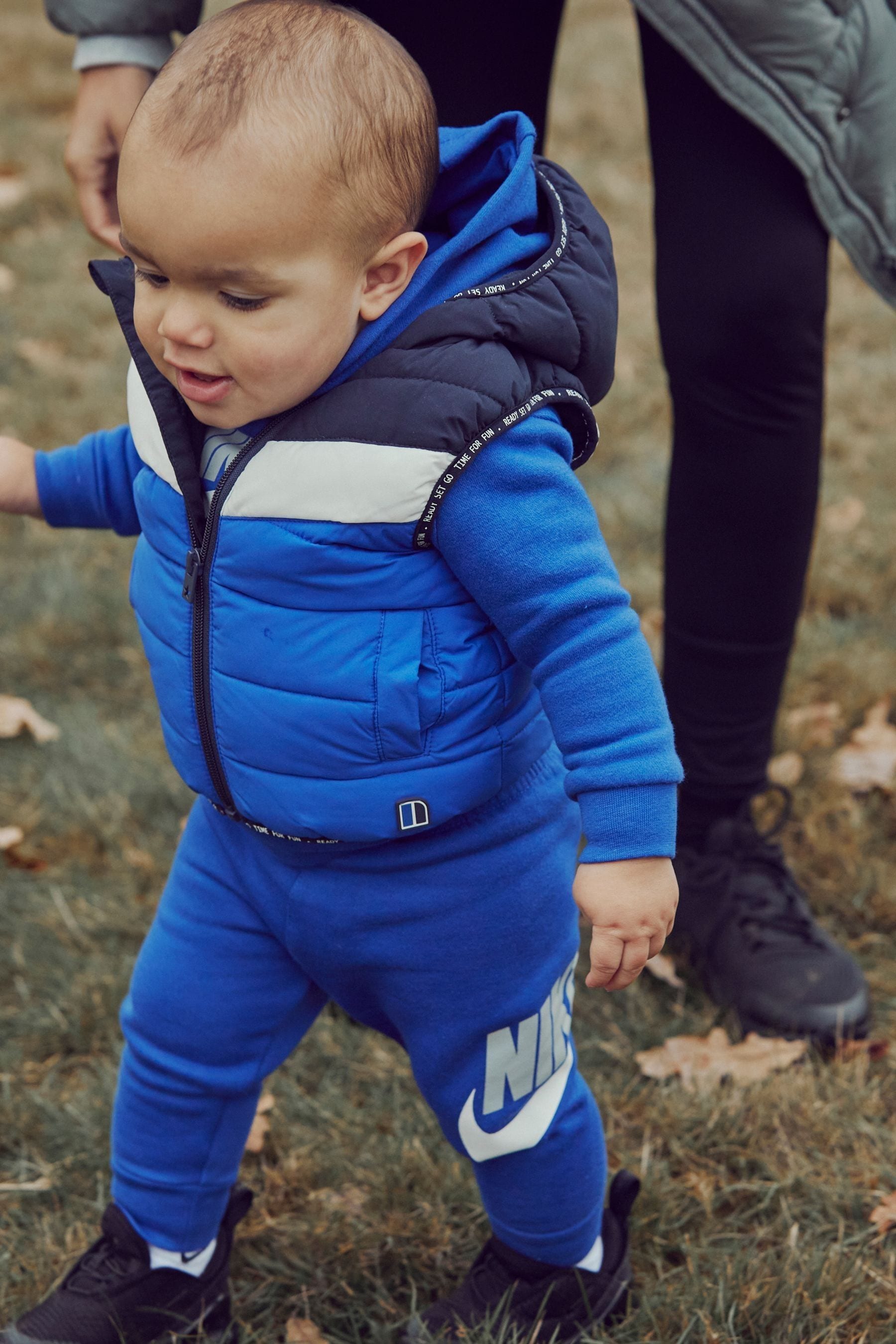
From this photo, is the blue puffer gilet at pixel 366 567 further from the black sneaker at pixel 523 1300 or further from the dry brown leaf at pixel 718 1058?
the dry brown leaf at pixel 718 1058

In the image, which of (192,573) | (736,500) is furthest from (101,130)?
(736,500)

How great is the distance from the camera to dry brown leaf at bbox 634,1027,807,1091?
2.25 meters

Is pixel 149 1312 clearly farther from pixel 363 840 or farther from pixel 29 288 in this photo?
pixel 29 288

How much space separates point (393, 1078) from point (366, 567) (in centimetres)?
106

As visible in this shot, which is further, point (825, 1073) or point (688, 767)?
point (688, 767)

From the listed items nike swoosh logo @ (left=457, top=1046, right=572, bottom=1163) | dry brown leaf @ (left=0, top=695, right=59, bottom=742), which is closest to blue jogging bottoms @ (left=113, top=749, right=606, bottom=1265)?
nike swoosh logo @ (left=457, top=1046, right=572, bottom=1163)

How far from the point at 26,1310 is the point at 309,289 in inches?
51.6

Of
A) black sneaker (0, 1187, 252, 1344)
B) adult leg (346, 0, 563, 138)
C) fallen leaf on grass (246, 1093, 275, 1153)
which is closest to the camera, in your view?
black sneaker (0, 1187, 252, 1344)

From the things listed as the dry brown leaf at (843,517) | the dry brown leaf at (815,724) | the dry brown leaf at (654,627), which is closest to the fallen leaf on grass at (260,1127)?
the dry brown leaf at (815,724)

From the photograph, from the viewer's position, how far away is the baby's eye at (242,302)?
4.55 feet

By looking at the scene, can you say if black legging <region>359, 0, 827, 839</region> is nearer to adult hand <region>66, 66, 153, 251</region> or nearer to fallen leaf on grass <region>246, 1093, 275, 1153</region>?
adult hand <region>66, 66, 153, 251</region>

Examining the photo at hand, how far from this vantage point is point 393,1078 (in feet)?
7.25

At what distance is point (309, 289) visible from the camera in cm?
139

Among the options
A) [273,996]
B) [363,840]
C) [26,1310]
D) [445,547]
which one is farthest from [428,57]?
[26,1310]
